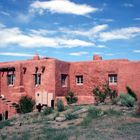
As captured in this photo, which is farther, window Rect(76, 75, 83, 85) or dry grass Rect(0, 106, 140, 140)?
window Rect(76, 75, 83, 85)

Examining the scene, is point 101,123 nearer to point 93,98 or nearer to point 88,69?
point 93,98

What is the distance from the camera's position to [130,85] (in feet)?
100

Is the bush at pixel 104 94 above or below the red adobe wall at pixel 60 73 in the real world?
below

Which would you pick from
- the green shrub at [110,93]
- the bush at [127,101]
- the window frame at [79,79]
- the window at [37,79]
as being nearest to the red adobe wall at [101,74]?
the window frame at [79,79]

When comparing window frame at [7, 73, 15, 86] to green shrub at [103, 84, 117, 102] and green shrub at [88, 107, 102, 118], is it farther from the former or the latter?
green shrub at [88, 107, 102, 118]

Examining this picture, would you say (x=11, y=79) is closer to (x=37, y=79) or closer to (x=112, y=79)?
(x=37, y=79)

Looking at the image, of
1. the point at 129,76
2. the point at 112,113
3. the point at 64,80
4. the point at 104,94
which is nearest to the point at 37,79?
the point at 64,80

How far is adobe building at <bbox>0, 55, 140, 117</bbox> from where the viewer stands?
31203 mm

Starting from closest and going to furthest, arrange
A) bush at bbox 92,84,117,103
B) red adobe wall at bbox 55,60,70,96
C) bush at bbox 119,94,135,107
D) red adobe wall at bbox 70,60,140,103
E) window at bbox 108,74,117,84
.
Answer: bush at bbox 119,94,135,107 → bush at bbox 92,84,117,103 → red adobe wall at bbox 70,60,140,103 → window at bbox 108,74,117,84 → red adobe wall at bbox 55,60,70,96

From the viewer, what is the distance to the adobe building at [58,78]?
3120 cm

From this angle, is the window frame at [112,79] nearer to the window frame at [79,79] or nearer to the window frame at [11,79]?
the window frame at [79,79]

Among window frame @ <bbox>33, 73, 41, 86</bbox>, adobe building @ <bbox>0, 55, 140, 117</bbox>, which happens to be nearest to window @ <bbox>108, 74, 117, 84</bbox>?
adobe building @ <bbox>0, 55, 140, 117</bbox>

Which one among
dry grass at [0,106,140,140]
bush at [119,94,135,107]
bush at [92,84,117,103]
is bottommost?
dry grass at [0,106,140,140]

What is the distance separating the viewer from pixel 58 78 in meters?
33.5
